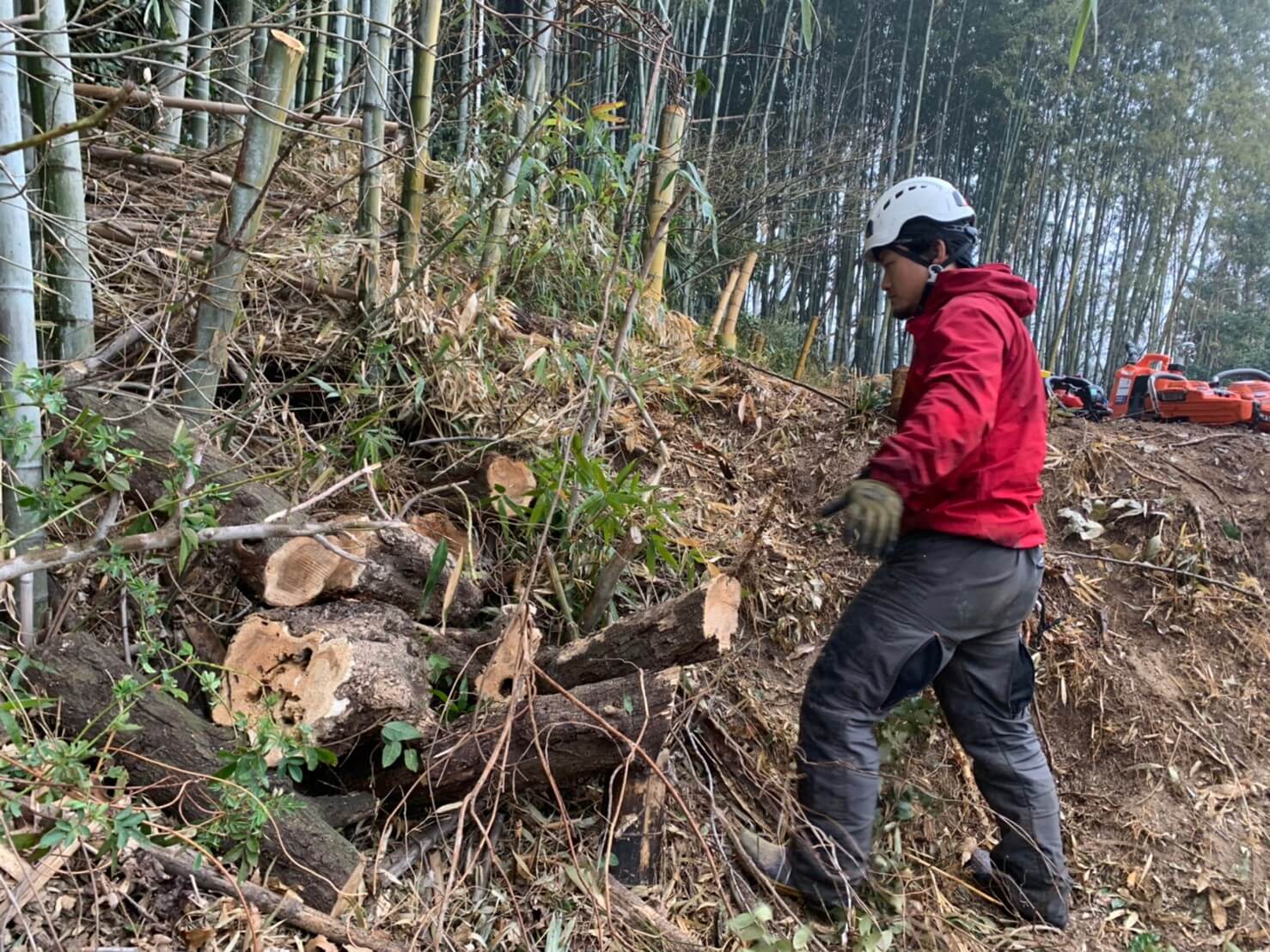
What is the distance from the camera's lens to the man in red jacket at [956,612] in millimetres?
1975

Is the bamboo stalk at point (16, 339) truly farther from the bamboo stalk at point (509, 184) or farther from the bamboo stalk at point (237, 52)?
the bamboo stalk at point (237, 52)

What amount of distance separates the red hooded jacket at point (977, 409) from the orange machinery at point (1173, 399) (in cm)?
409

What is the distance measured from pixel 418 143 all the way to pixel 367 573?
156 centimetres

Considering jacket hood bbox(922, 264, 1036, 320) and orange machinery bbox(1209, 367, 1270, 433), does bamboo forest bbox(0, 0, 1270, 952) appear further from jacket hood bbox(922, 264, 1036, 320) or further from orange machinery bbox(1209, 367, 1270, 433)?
orange machinery bbox(1209, 367, 1270, 433)

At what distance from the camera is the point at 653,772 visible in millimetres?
1979

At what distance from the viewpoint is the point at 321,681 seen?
1.78 metres

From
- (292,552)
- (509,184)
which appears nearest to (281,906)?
(292,552)

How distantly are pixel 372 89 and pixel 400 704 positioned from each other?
79.1 inches

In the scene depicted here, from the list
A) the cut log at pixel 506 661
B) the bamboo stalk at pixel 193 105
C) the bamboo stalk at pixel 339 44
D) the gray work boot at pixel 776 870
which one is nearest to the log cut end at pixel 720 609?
the cut log at pixel 506 661

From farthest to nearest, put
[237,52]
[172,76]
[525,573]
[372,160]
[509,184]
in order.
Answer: [237,52]
[509,184]
[172,76]
[372,160]
[525,573]

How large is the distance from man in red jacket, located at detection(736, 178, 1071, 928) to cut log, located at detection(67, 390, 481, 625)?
1.04 m

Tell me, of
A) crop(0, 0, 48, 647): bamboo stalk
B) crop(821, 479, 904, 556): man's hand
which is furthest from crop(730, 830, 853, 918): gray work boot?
crop(0, 0, 48, 647): bamboo stalk

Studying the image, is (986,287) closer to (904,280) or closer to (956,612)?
(904,280)

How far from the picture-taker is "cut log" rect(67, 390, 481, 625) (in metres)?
2.02
